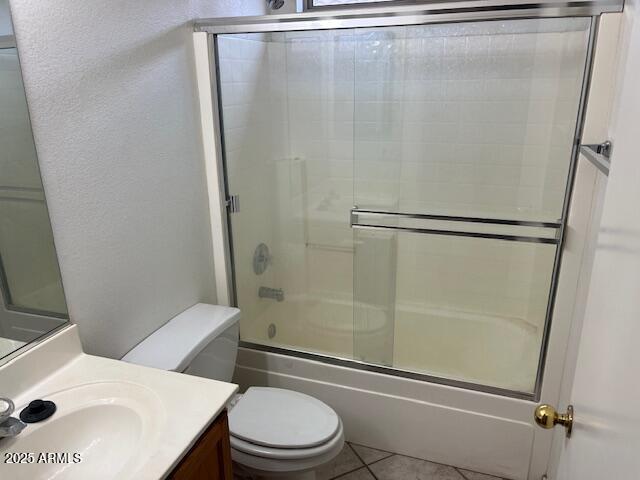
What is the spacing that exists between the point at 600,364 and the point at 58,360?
1.27 metres

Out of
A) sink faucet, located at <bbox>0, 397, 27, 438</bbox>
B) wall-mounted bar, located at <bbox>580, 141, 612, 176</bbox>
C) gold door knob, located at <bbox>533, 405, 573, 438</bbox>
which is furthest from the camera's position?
wall-mounted bar, located at <bbox>580, 141, 612, 176</bbox>

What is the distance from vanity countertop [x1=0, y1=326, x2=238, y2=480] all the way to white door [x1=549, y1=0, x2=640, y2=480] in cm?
77

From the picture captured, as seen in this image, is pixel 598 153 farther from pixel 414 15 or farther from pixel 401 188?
pixel 401 188

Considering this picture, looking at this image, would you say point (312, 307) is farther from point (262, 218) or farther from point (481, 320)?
point (481, 320)

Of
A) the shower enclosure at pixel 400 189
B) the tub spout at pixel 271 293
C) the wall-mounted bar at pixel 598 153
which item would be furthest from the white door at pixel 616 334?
the tub spout at pixel 271 293

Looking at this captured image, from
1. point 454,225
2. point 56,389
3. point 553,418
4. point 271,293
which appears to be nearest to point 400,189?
point 454,225

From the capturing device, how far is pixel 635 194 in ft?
2.07

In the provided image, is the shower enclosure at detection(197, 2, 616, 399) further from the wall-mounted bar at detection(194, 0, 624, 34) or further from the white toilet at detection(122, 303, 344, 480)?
the white toilet at detection(122, 303, 344, 480)

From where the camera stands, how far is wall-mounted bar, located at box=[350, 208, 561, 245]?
1.92 metres

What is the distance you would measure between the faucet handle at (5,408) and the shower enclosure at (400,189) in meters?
1.18

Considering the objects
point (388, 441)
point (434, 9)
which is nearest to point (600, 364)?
point (434, 9)

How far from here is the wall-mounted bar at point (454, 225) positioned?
6.31ft

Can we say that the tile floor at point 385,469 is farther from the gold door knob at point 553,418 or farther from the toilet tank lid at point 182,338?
the gold door knob at point 553,418

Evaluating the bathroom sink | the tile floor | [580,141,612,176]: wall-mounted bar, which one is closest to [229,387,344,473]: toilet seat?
the tile floor
